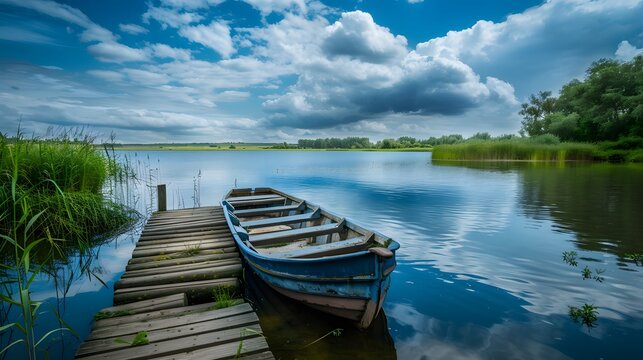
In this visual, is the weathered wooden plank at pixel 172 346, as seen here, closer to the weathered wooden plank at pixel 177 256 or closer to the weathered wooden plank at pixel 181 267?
the weathered wooden plank at pixel 181 267

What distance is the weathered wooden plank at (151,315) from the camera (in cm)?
393

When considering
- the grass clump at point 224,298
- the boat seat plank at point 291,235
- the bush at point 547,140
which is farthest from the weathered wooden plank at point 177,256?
the bush at point 547,140

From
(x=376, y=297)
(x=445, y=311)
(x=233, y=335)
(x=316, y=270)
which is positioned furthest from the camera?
(x=445, y=311)

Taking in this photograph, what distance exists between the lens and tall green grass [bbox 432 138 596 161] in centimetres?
3675

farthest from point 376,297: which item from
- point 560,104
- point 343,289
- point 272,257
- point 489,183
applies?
point 560,104

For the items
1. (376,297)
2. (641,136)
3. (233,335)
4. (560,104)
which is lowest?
(233,335)

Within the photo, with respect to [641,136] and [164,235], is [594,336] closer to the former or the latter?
[164,235]

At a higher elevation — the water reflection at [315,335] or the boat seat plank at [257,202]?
the boat seat plank at [257,202]

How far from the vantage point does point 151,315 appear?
161 inches

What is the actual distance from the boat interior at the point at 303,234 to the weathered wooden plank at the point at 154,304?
139 cm

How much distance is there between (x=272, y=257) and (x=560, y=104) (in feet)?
209

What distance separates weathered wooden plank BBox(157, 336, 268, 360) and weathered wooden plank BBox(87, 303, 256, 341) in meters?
0.62

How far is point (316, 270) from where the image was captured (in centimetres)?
422

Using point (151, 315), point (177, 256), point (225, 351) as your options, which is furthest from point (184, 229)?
point (225, 351)
